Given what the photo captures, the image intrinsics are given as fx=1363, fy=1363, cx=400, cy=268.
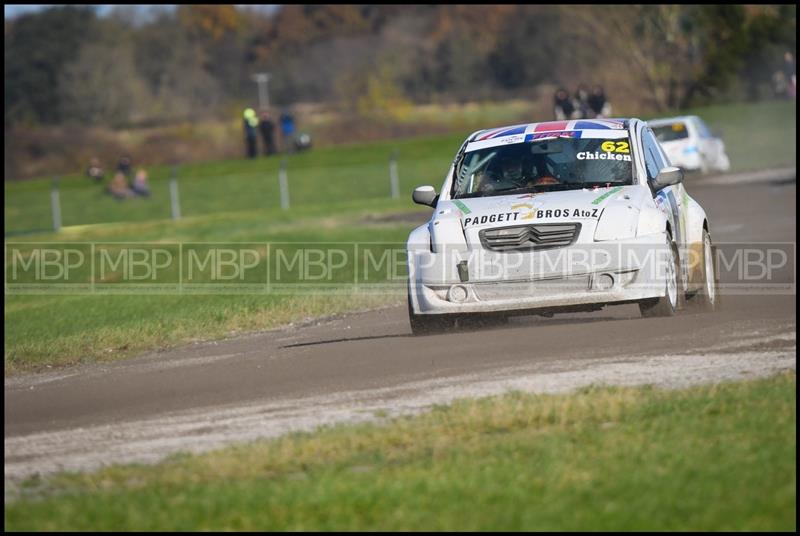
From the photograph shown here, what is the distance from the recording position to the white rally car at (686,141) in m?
31.2

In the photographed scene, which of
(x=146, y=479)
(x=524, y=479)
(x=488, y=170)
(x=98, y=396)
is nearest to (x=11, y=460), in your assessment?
(x=146, y=479)

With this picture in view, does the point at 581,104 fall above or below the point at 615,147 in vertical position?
below

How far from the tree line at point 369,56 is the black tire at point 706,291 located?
44359 millimetres

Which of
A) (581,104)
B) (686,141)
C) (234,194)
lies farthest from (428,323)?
(234,194)

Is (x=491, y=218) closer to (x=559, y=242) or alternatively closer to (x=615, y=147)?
(x=559, y=242)

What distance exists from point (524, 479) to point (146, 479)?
72.5 inches

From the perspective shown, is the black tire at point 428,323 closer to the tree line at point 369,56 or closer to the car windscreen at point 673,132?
the car windscreen at point 673,132

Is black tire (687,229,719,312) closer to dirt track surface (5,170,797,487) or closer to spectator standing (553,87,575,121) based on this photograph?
dirt track surface (5,170,797,487)

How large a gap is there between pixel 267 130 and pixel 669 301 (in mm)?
40760

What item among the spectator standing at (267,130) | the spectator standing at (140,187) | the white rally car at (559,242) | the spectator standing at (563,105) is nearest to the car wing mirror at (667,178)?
the white rally car at (559,242)

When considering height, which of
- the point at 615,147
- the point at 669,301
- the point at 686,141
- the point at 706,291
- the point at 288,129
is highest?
the point at 615,147

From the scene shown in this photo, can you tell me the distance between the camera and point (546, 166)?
1137 cm

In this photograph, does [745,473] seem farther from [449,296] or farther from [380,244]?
[380,244]

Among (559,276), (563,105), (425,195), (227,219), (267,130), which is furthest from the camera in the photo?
(267,130)
